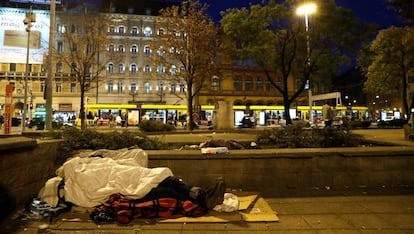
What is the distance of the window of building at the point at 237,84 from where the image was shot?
190 ft

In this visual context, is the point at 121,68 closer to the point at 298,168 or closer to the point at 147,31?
the point at 147,31

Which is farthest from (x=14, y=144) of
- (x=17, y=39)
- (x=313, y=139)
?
(x=17, y=39)

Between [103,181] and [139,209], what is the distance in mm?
765

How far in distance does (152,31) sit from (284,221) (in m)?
54.8

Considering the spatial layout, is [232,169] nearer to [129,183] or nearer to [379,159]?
[129,183]

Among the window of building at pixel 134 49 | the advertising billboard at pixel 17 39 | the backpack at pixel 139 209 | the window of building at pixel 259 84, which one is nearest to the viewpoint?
the backpack at pixel 139 209

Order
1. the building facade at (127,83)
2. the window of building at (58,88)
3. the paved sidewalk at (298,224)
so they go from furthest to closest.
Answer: the window of building at (58,88) < the building facade at (127,83) < the paved sidewalk at (298,224)

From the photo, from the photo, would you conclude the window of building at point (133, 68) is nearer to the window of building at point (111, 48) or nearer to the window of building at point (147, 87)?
the window of building at point (147, 87)

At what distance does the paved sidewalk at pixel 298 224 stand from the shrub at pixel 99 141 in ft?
7.03

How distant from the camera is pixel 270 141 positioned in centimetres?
763

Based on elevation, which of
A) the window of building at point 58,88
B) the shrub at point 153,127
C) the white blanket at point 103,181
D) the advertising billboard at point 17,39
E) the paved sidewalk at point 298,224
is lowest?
the paved sidewalk at point 298,224

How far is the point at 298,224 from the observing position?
3.97 meters

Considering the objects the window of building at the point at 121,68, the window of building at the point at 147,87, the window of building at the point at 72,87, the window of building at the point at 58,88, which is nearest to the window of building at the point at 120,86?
the window of building at the point at 121,68

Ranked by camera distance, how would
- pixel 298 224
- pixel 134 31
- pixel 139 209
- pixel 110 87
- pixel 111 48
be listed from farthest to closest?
pixel 134 31 < pixel 111 48 < pixel 110 87 < pixel 139 209 < pixel 298 224
